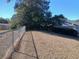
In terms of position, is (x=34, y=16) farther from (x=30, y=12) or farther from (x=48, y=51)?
(x=48, y=51)

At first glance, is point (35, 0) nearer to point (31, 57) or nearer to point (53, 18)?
point (53, 18)

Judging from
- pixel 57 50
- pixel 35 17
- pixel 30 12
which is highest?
pixel 30 12

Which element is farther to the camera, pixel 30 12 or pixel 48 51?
pixel 30 12

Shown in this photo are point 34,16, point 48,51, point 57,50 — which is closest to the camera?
point 48,51

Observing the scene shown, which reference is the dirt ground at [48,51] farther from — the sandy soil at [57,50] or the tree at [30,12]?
the tree at [30,12]

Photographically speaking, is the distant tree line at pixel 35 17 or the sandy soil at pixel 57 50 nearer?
the sandy soil at pixel 57 50

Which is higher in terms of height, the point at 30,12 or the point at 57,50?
the point at 30,12

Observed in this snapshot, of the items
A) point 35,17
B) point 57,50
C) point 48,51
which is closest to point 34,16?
point 35,17

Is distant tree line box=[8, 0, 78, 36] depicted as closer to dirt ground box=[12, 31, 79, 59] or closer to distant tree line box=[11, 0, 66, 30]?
distant tree line box=[11, 0, 66, 30]

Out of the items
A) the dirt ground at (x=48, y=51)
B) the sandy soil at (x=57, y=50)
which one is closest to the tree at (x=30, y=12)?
the sandy soil at (x=57, y=50)

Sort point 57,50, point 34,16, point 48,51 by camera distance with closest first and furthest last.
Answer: point 48,51, point 57,50, point 34,16

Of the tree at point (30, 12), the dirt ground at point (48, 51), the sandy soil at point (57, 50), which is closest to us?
the dirt ground at point (48, 51)

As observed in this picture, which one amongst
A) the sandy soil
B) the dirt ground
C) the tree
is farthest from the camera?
the tree

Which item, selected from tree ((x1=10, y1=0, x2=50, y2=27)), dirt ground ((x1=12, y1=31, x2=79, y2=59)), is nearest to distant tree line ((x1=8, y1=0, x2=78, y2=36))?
tree ((x1=10, y1=0, x2=50, y2=27))
